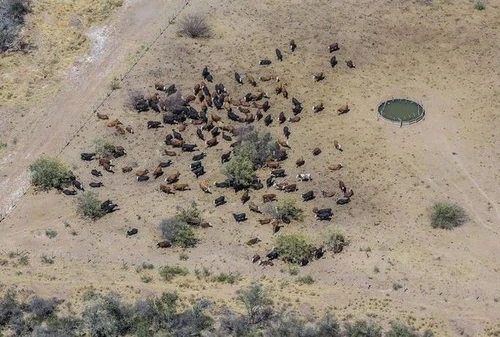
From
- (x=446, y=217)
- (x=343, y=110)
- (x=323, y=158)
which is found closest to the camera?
(x=446, y=217)

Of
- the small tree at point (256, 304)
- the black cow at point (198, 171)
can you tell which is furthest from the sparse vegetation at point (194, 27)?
the small tree at point (256, 304)

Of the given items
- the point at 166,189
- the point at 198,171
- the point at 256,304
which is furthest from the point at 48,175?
the point at 256,304

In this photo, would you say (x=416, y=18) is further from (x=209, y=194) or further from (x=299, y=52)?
(x=209, y=194)

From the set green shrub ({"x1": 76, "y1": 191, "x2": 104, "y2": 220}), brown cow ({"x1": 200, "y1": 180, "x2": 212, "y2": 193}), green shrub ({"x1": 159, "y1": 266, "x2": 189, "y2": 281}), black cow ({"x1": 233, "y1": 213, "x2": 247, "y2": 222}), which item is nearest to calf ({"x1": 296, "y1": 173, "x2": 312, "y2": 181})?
black cow ({"x1": 233, "y1": 213, "x2": 247, "y2": 222})

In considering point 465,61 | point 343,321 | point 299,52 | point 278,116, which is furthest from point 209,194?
point 465,61

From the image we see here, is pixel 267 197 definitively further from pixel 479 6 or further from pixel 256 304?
pixel 479 6

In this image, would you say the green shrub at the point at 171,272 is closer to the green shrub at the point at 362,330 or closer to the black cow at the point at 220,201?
the black cow at the point at 220,201
